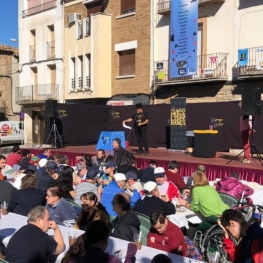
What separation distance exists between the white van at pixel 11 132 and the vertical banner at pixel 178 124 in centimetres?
1683

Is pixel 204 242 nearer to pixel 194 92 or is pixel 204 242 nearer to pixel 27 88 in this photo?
pixel 194 92

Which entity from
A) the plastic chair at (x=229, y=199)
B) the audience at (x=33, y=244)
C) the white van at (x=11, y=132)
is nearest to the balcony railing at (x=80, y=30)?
the white van at (x=11, y=132)

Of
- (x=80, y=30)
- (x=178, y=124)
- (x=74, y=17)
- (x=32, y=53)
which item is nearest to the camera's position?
(x=178, y=124)

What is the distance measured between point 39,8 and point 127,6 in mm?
9803

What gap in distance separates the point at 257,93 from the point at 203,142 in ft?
9.66

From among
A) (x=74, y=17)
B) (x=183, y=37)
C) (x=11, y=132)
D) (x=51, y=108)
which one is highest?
(x=74, y=17)

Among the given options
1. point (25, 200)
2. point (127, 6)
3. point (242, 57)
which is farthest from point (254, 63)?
point (25, 200)

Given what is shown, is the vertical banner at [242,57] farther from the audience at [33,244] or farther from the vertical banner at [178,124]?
the audience at [33,244]

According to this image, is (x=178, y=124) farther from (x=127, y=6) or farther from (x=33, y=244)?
(x=33, y=244)

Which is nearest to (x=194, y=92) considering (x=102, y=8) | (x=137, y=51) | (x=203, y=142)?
(x=137, y=51)

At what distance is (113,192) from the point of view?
7.09 metres

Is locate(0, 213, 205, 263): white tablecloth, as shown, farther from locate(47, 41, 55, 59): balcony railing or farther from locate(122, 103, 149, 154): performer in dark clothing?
locate(47, 41, 55, 59): balcony railing

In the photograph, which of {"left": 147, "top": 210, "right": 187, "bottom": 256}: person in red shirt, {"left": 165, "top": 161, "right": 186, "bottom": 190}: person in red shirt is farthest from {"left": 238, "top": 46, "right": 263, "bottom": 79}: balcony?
{"left": 147, "top": 210, "right": 187, "bottom": 256}: person in red shirt

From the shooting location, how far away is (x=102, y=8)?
2561 cm
